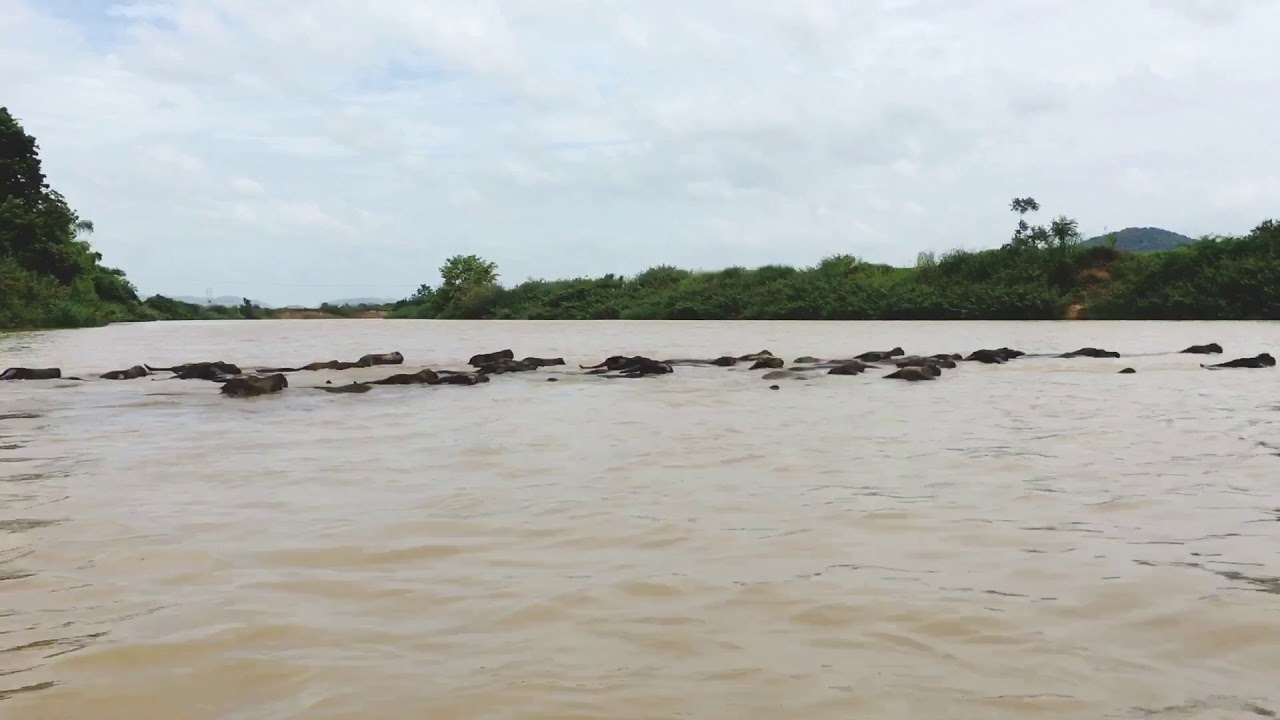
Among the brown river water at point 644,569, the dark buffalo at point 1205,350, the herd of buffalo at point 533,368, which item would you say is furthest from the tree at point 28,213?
the dark buffalo at point 1205,350

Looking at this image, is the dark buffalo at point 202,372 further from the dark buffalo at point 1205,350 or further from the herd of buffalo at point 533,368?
the dark buffalo at point 1205,350

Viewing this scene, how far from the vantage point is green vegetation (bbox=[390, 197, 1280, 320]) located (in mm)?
33906

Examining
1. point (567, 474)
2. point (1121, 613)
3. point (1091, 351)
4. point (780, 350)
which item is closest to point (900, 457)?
point (567, 474)

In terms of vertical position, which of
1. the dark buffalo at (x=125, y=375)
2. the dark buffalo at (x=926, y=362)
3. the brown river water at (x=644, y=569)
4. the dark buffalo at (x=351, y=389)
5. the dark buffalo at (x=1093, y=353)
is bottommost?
the brown river water at (x=644, y=569)

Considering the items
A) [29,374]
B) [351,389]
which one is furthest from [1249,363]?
[29,374]

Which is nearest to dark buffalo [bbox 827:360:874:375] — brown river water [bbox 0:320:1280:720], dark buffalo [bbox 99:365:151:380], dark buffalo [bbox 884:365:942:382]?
dark buffalo [bbox 884:365:942:382]

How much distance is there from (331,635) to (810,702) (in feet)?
4.66

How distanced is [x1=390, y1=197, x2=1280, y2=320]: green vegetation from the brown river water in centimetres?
2973

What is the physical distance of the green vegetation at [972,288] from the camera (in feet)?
111

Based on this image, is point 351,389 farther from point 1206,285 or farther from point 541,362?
point 1206,285

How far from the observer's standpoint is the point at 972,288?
40.0 m

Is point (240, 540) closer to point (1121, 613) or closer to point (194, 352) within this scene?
point (1121, 613)

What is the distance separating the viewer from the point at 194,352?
20984 millimetres

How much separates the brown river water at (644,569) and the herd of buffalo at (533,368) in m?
3.40
